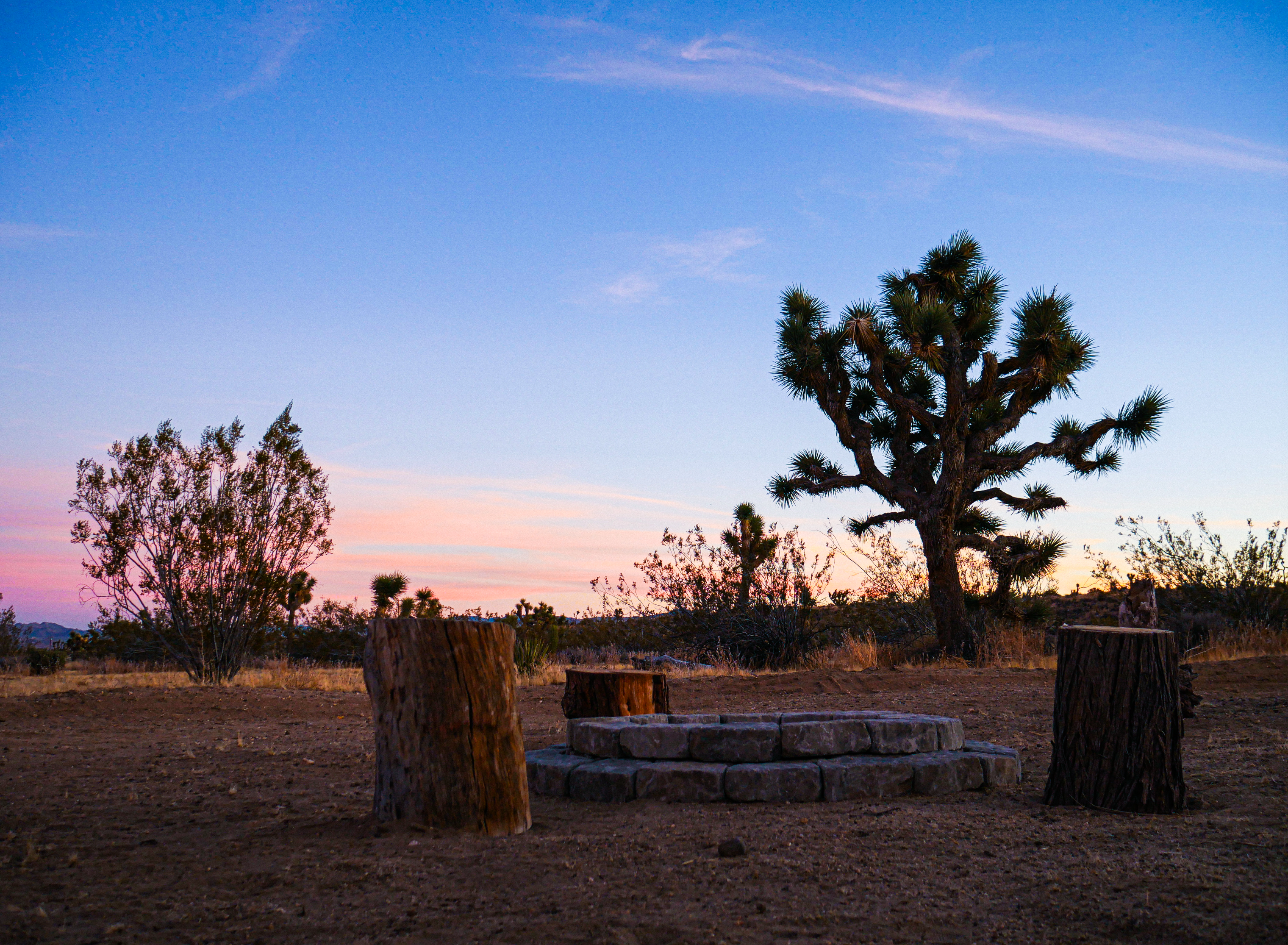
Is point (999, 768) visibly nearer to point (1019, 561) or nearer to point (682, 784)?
point (682, 784)

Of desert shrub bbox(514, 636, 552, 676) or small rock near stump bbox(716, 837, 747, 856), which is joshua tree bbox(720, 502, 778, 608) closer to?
desert shrub bbox(514, 636, 552, 676)

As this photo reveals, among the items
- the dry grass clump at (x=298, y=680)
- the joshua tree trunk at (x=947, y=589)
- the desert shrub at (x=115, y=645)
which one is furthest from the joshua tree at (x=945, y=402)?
the desert shrub at (x=115, y=645)

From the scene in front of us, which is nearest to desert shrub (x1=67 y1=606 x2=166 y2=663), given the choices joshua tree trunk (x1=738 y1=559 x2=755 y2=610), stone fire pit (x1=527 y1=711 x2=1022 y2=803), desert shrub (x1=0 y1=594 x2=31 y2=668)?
desert shrub (x1=0 y1=594 x2=31 y2=668)

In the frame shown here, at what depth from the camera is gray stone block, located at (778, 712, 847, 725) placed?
257 inches

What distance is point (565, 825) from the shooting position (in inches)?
183

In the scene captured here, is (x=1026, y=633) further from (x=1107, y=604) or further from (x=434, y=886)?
(x=434, y=886)

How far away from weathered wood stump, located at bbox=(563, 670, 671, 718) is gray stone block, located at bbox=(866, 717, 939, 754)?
6.54 feet

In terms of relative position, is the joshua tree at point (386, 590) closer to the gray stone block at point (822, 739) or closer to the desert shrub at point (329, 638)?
the desert shrub at point (329, 638)

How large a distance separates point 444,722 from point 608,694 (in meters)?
2.99

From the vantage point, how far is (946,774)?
5367mm

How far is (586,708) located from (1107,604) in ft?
70.7

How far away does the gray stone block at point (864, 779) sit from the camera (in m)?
5.21

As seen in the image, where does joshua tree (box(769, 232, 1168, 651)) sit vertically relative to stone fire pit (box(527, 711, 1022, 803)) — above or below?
above

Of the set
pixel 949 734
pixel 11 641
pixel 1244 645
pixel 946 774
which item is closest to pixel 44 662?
pixel 11 641
